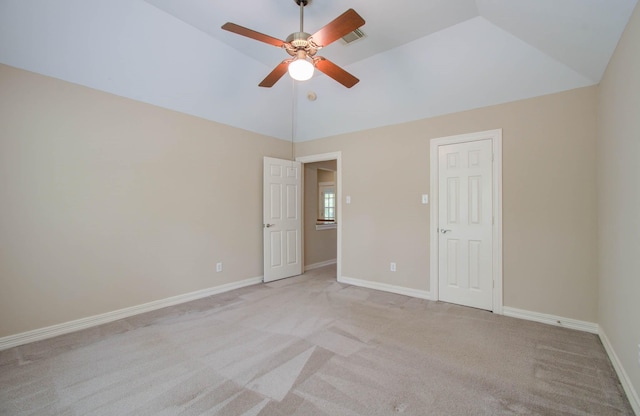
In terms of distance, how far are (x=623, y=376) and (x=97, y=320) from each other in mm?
4527

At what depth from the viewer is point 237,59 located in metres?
3.34

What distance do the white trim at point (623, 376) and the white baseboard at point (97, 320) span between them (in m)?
4.06

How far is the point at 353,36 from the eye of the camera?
2.86 meters

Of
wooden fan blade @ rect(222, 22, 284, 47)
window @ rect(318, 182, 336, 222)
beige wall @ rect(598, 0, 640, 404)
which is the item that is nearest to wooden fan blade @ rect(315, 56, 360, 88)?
wooden fan blade @ rect(222, 22, 284, 47)

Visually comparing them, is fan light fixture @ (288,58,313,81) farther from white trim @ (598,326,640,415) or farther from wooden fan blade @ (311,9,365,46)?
white trim @ (598,326,640,415)

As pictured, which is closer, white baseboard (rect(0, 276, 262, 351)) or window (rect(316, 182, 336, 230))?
white baseboard (rect(0, 276, 262, 351))

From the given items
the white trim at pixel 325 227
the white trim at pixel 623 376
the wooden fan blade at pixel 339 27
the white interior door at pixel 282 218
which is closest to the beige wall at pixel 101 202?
the white interior door at pixel 282 218

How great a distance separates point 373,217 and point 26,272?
3918 mm

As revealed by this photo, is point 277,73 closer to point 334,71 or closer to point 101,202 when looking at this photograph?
point 334,71

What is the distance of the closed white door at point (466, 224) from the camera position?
3293mm

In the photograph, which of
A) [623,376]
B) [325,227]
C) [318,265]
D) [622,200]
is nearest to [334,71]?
[622,200]

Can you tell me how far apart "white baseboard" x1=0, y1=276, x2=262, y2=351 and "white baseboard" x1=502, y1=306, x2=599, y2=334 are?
144 inches

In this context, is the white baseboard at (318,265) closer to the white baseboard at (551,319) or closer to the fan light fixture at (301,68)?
the white baseboard at (551,319)

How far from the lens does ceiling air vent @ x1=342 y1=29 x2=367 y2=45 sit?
279 centimetres
